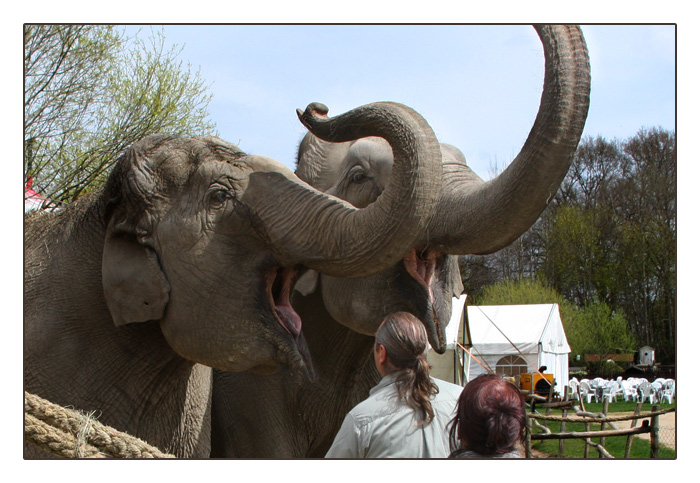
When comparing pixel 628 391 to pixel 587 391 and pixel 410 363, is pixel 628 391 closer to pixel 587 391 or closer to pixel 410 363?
pixel 587 391

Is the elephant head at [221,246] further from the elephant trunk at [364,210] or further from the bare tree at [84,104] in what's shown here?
the bare tree at [84,104]

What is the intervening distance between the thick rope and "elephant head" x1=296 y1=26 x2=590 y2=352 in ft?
3.15

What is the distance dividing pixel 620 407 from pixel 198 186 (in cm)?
1712

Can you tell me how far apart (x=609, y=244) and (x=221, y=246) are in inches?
604

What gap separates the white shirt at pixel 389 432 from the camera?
1.96 metres

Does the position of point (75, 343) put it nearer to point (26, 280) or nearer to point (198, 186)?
point (26, 280)

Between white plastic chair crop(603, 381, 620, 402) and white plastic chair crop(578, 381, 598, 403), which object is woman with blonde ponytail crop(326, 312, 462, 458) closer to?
white plastic chair crop(603, 381, 620, 402)

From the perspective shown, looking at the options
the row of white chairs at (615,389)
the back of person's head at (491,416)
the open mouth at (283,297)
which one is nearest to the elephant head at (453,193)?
the open mouth at (283,297)

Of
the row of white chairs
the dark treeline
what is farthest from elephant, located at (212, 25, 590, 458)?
the row of white chairs

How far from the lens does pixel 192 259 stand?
2.34 meters

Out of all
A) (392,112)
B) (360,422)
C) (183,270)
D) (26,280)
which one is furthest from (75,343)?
(392,112)

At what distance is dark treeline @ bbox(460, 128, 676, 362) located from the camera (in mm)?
7969

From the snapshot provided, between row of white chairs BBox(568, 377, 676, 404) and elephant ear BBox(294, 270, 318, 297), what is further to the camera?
row of white chairs BBox(568, 377, 676, 404)

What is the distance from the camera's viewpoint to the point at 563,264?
21406mm
